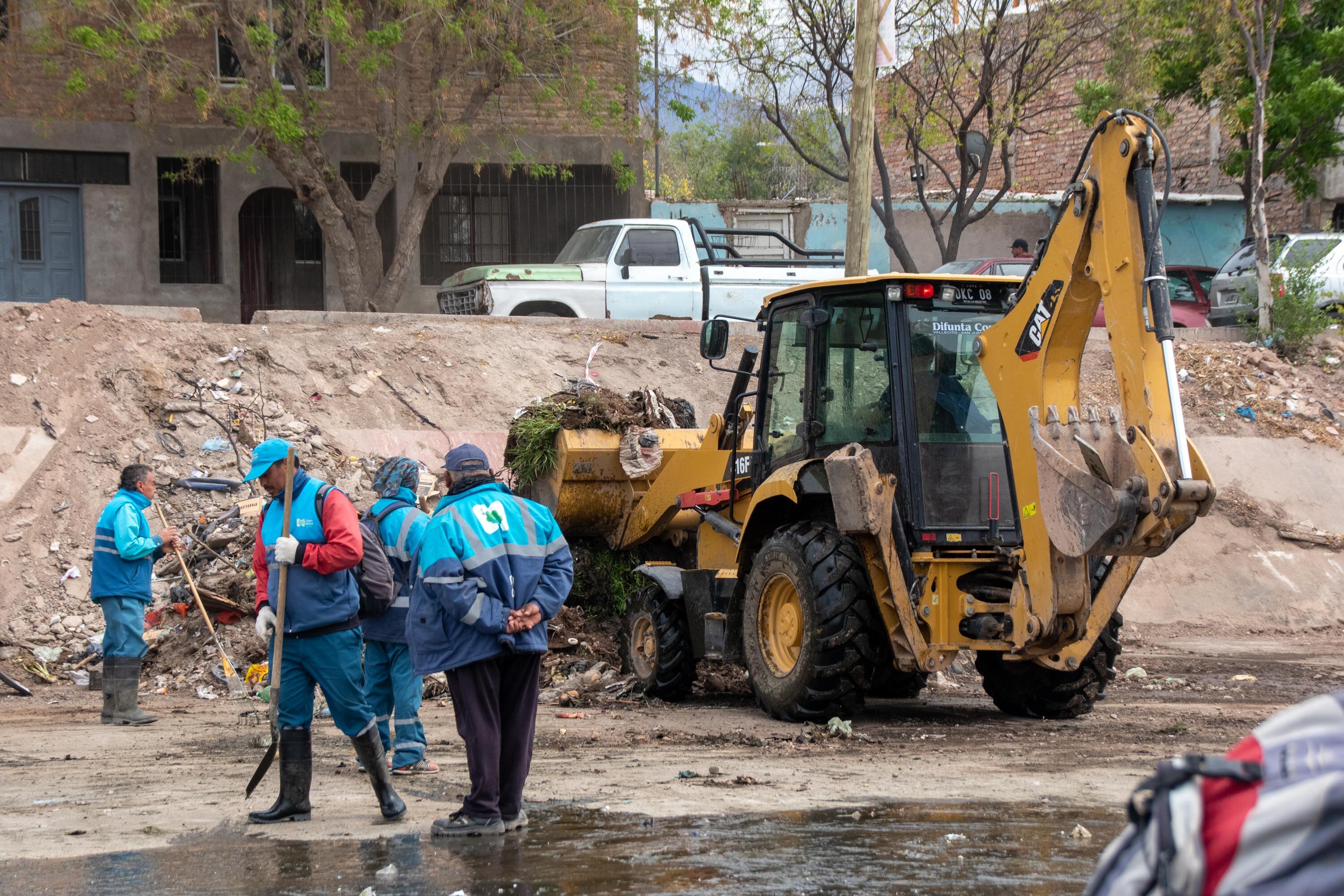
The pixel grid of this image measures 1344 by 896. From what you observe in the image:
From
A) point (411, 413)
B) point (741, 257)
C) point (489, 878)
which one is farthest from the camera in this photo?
point (741, 257)

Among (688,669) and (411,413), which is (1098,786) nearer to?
(688,669)

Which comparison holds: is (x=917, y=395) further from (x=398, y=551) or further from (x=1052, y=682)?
(x=398, y=551)

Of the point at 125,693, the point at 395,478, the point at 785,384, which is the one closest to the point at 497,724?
the point at 395,478

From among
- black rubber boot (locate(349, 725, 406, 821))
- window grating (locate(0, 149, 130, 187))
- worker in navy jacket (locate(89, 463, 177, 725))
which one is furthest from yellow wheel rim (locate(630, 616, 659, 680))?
window grating (locate(0, 149, 130, 187))

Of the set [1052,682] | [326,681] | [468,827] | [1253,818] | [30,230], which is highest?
[30,230]

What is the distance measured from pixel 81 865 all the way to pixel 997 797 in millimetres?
3854

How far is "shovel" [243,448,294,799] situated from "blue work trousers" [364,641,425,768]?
3.08 feet

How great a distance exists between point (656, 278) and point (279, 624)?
12.0 metres

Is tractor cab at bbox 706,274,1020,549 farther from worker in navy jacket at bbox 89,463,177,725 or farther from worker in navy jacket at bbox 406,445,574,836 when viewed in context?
worker in navy jacket at bbox 89,463,177,725

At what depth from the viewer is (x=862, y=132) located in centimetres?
1259

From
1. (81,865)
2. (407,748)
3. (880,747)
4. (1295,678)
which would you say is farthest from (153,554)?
(1295,678)

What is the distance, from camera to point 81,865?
15.8ft

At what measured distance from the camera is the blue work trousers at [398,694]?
22.4 feet

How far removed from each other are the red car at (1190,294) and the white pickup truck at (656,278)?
6.49 m
